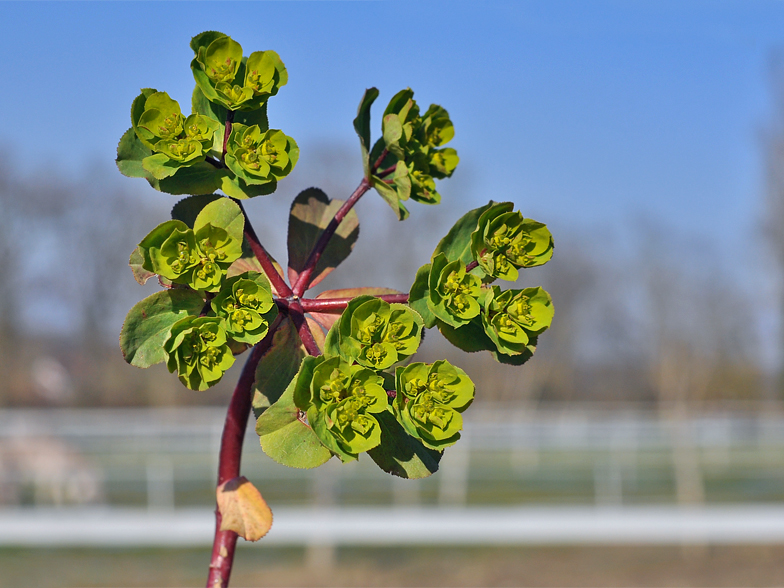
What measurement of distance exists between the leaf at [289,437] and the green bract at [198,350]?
41 millimetres

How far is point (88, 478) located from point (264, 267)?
6.34 meters

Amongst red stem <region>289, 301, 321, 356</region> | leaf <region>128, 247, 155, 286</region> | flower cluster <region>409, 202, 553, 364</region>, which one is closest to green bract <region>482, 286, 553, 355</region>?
flower cluster <region>409, 202, 553, 364</region>

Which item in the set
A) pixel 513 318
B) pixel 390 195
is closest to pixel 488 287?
pixel 513 318

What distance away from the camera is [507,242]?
0.46 m

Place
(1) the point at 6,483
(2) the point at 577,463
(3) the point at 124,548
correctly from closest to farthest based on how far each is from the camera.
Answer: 1. (3) the point at 124,548
2. (1) the point at 6,483
3. (2) the point at 577,463

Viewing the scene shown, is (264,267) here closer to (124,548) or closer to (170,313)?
(170,313)

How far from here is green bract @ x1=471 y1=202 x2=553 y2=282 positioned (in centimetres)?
46

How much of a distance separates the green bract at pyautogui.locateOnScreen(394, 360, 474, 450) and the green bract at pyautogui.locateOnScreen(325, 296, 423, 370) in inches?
0.5

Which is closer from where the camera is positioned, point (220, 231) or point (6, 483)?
point (220, 231)

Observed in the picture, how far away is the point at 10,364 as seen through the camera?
1074 centimetres

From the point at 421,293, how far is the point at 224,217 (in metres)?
0.12

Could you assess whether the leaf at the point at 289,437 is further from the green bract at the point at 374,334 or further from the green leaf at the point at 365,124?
the green leaf at the point at 365,124

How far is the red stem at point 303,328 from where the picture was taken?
1.55 feet

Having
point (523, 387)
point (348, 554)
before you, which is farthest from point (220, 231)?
point (523, 387)
